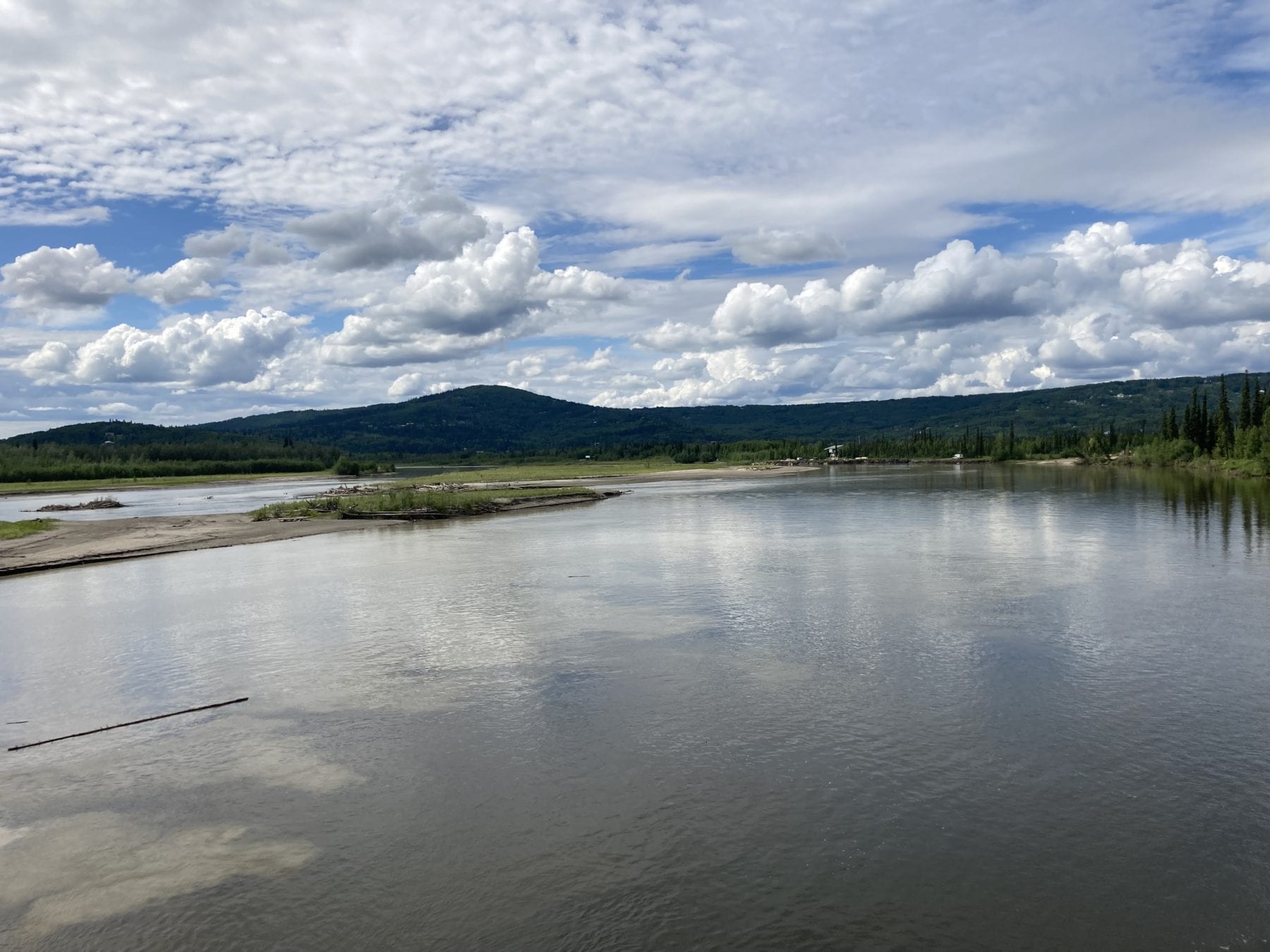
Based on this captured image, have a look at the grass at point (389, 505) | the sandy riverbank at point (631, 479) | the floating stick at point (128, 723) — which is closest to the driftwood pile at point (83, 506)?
the grass at point (389, 505)

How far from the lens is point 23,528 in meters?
66.2

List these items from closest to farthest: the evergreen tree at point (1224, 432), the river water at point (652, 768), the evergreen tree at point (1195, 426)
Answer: the river water at point (652, 768), the evergreen tree at point (1224, 432), the evergreen tree at point (1195, 426)

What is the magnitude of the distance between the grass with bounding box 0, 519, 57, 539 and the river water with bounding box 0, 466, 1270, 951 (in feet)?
105

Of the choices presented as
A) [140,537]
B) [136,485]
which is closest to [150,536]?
[140,537]

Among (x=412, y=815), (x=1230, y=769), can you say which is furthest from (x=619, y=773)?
(x=1230, y=769)

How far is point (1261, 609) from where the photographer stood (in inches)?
1187

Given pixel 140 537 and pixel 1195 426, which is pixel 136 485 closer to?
pixel 140 537

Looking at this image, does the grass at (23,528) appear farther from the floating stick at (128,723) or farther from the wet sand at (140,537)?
the floating stick at (128,723)

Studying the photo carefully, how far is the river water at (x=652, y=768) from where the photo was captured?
1201 centimetres

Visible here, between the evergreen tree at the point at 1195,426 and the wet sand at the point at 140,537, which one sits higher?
the evergreen tree at the point at 1195,426

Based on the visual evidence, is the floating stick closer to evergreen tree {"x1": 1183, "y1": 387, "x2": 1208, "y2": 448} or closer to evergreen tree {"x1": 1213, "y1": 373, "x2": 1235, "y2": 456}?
evergreen tree {"x1": 1213, "y1": 373, "x2": 1235, "y2": 456}

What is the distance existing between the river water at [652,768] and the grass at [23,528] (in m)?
31.9

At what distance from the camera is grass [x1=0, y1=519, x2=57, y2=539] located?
62500 millimetres

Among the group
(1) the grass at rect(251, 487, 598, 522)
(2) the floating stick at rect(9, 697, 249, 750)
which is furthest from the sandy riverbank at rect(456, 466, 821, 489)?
(2) the floating stick at rect(9, 697, 249, 750)
